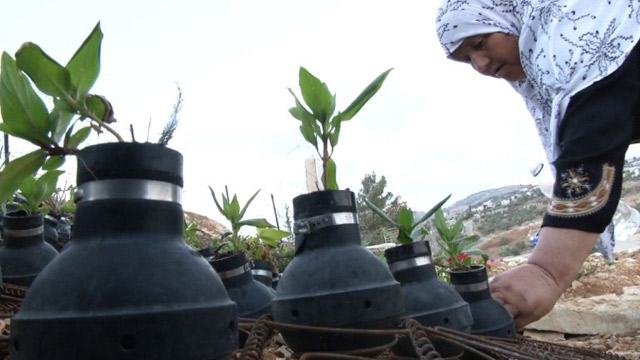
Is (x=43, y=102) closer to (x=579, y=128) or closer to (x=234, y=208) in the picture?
(x=234, y=208)

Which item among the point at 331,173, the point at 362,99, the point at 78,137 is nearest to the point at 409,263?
the point at 331,173

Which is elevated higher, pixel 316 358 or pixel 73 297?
pixel 73 297

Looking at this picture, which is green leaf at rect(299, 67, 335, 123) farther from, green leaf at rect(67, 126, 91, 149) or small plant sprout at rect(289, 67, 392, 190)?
green leaf at rect(67, 126, 91, 149)

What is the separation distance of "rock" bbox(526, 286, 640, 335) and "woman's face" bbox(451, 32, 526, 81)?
2.14 meters

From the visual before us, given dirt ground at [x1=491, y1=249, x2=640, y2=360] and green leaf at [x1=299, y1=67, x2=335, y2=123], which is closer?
green leaf at [x1=299, y1=67, x2=335, y2=123]

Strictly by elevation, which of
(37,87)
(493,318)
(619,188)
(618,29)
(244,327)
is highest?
(618,29)

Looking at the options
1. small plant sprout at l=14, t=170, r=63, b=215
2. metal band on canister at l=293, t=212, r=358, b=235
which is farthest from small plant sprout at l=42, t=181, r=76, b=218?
metal band on canister at l=293, t=212, r=358, b=235

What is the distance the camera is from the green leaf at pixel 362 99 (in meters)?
0.91

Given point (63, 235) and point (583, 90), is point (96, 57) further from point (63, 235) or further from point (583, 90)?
point (63, 235)

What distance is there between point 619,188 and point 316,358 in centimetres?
98

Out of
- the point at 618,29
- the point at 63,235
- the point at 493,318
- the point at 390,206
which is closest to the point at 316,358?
the point at 493,318

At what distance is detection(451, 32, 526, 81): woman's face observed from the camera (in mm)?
1795

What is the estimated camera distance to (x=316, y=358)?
2.53 ft

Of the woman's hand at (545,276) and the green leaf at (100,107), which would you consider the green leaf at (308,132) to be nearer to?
the green leaf at (100,107)
